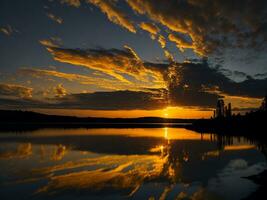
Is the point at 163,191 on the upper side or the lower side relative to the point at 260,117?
lower

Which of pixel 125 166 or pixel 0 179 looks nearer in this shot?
pixel 0 179

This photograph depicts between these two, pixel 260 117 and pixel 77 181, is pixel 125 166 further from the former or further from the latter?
pixel 260 117

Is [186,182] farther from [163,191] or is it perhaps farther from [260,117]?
[260,117]

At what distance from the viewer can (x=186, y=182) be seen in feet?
78.6

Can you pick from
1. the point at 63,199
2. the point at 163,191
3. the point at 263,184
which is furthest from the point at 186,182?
the point at 63,199

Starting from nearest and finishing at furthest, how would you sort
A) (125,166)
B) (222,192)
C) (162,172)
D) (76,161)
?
(222,192) < (162,172) < (125,166) < (76,161)

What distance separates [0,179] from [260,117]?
94415 millimetres

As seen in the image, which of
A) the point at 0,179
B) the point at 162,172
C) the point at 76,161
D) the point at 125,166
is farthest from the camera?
the point at 76,161

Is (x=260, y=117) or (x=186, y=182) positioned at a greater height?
(x=260, y=117)

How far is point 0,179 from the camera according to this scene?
2342cm

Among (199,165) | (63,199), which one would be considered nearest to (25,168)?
(63,199)

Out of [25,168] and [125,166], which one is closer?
[25,168]

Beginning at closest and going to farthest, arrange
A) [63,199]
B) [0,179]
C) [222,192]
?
[63,199]
[222,192]
[0,179]

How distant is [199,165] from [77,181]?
1422 centimetres
